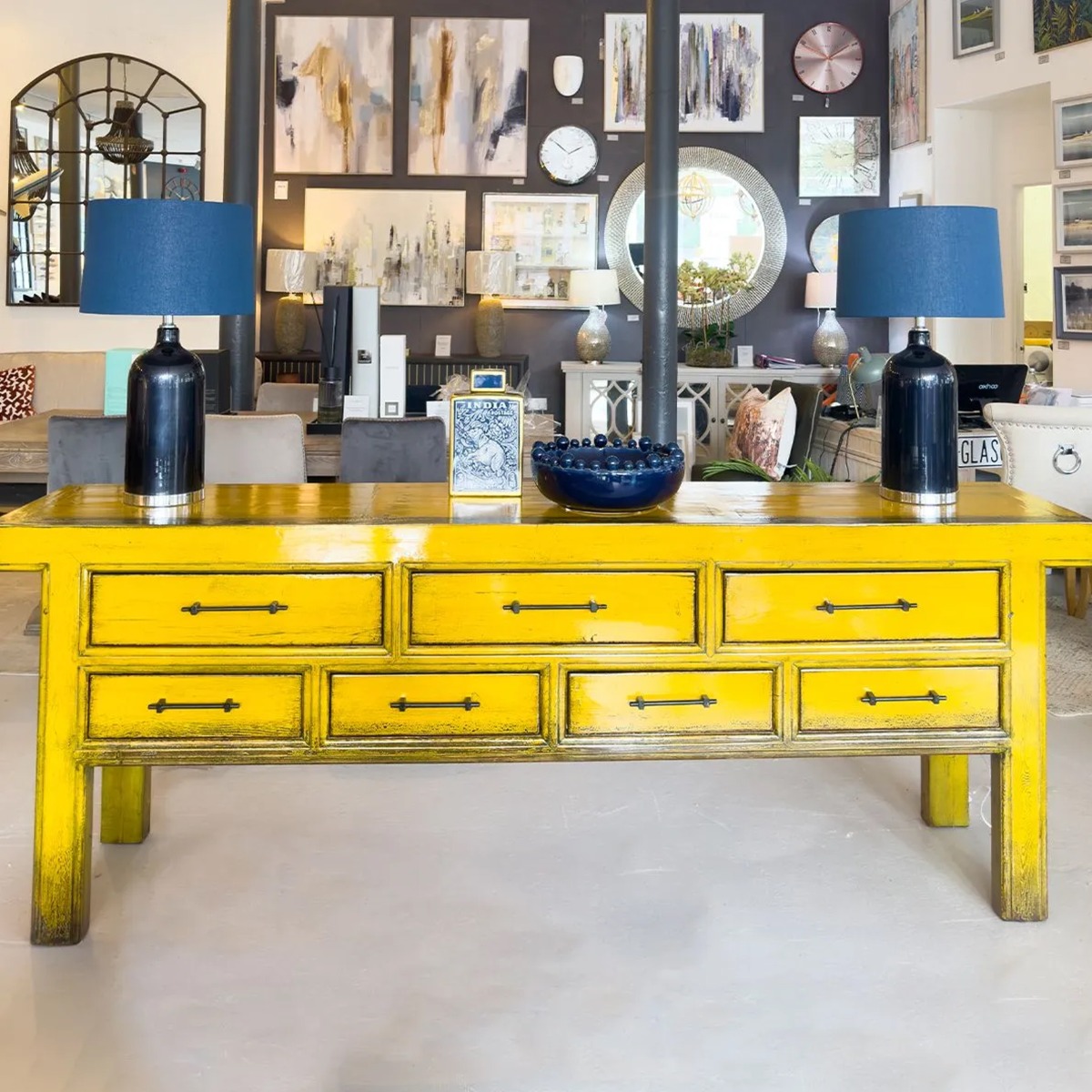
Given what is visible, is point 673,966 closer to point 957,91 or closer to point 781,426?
point 781,426

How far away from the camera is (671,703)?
2574 mm

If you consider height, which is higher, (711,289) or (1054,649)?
(711,289)

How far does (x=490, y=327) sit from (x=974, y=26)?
3.88 meters

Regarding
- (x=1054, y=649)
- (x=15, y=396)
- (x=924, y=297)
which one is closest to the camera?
(x=924, y=297)

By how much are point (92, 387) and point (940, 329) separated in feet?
19.8

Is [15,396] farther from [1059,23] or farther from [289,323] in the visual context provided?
[1059,23]

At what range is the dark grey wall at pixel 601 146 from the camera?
9281mm

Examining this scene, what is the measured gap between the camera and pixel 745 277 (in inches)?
375

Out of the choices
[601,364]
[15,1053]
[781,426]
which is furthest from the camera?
[601,364]

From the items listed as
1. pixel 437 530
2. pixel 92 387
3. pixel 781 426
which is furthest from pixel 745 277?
pixel 437 530

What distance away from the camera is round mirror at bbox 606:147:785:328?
31.0 ft

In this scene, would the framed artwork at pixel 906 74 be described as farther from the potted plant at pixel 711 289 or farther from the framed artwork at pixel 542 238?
the framed artwork at pixel 542 238

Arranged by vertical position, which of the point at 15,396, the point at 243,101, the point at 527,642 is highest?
the point at 243,101

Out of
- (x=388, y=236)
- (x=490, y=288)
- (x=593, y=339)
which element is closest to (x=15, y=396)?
(x=388, y=236)
